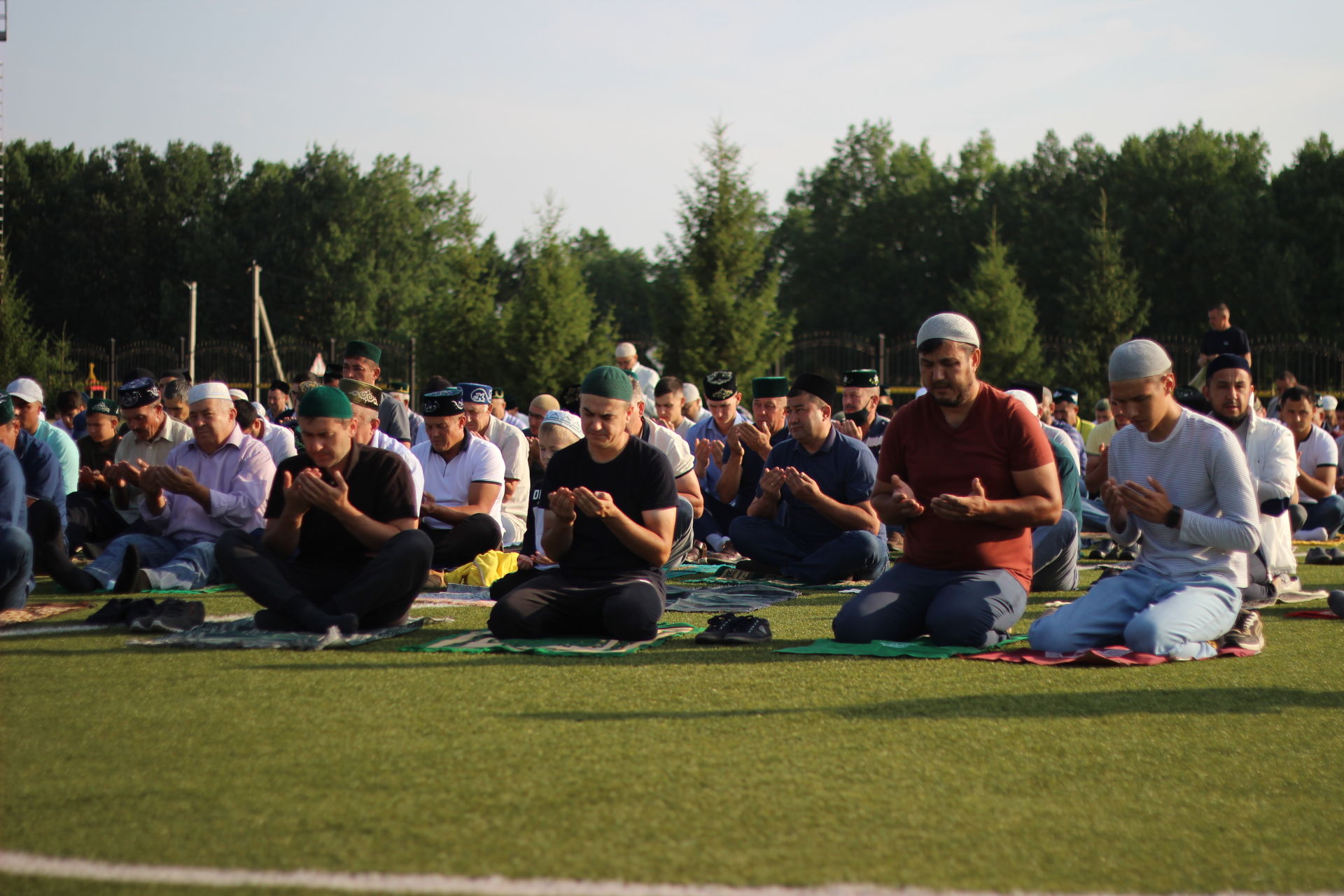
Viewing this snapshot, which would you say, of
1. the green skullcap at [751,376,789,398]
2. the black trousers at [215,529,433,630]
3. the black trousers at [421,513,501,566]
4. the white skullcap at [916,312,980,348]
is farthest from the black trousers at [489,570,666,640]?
the green skullcap at [751,376,789,398]

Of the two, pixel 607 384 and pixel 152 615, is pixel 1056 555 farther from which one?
pixel 152 615

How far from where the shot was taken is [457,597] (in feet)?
27.6

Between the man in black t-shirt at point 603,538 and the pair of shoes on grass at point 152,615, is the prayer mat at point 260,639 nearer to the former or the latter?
the pair of shoes on grass at point 152,615

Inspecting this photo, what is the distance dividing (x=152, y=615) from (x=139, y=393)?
3980mm

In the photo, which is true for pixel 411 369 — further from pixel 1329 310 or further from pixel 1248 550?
pixel 1329 310

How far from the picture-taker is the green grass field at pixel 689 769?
3.02 meters

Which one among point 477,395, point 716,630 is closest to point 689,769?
point 716,630

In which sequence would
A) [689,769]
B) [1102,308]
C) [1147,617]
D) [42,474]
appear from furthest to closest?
[1102,308] → [42,474] → [1147,617] → [689,769]

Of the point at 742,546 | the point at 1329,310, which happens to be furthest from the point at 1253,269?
the point at 742,546

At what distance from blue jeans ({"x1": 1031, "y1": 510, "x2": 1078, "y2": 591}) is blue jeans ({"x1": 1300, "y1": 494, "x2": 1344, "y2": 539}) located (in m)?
4.69

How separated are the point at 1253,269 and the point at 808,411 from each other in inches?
1721

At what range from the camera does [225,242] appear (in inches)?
2404

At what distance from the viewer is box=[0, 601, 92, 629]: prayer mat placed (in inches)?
274

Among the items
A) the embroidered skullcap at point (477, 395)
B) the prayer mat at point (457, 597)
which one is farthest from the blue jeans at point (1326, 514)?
the prayer mat at point (457, 597)
